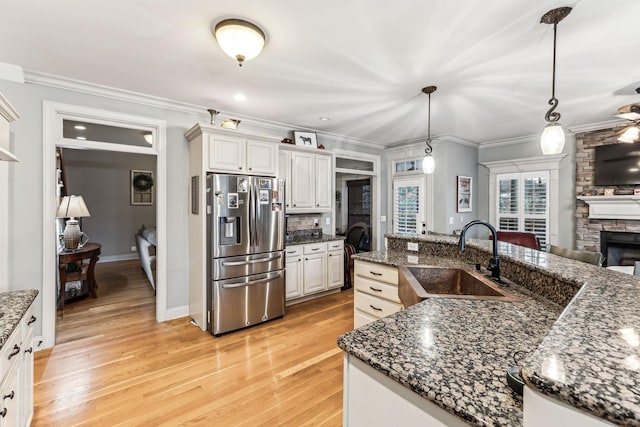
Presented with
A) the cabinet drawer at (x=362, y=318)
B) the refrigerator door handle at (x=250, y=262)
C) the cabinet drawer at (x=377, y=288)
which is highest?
the refrigerator door handle at (x=250, y=262)

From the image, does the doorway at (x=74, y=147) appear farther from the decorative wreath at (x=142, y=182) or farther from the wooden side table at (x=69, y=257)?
the decorative wreath at (x=142, y=182)

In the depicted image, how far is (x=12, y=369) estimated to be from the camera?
4.52ft

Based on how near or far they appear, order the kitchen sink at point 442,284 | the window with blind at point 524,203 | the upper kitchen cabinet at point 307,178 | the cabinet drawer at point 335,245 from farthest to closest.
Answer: the window with blind at point 524,203
the cabinet drawer at point 335,245
the upper kitchen cabinet at point 307,178
the kitchen sink at point 442,284

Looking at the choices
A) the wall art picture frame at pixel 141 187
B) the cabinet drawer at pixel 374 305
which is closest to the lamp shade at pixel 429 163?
the cabinet drawer at pixel 374 305

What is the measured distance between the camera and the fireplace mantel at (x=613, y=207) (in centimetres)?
384

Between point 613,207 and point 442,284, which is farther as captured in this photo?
point 613,207

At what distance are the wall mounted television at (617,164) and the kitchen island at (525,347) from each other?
370cm

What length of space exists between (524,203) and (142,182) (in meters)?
8.28

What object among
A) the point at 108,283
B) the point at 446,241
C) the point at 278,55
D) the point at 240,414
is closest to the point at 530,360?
the point at 240,414

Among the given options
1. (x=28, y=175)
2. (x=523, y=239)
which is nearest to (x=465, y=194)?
(x=523, y=239)

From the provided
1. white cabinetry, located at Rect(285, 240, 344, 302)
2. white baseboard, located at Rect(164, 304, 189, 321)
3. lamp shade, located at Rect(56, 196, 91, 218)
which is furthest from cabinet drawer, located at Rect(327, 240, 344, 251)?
lamp shade, located at Rect(56, 196, 91, 218)

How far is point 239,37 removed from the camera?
1.91 meters

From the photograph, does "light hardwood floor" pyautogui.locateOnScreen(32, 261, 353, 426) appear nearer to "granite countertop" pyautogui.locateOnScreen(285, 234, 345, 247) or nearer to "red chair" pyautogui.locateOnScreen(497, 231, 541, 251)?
"granite countertop" pyautogui.locateOnScreen(285, 234, 345, 247)

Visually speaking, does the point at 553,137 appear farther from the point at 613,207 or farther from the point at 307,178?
the point at 613,207
